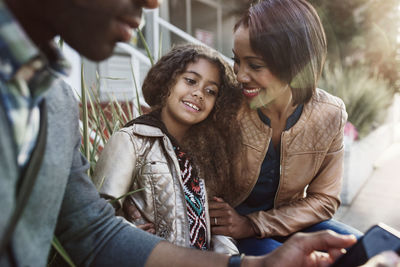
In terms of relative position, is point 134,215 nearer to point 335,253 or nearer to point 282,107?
point 335,253

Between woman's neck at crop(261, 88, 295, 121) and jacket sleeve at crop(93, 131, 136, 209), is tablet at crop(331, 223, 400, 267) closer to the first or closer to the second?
jacket sleeve at crop(93, 131, 136, 209)

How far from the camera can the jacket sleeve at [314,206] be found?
2064 mm

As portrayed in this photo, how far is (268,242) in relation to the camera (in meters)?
2.02

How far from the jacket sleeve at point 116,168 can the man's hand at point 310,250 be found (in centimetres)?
74

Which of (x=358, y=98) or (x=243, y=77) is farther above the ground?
(x=243, y=77)

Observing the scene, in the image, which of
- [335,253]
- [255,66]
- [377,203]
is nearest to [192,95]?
[255,66]

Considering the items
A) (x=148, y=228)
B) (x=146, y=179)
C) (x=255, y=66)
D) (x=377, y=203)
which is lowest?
(x=377, y=203)

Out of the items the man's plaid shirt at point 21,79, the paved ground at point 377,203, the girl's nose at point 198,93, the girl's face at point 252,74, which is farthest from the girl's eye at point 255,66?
the paved ground at point 377,203

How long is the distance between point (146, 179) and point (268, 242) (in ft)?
2.65

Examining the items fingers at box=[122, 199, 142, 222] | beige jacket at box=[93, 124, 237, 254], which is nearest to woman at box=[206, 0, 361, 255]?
beige jacket at box=[93, 124, 237, 254]

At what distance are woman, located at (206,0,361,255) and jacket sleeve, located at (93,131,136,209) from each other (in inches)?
23.0

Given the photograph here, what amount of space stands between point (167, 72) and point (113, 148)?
0.65m

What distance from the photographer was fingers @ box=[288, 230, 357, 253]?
3.88 ft

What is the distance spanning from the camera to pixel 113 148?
5.59 ft
